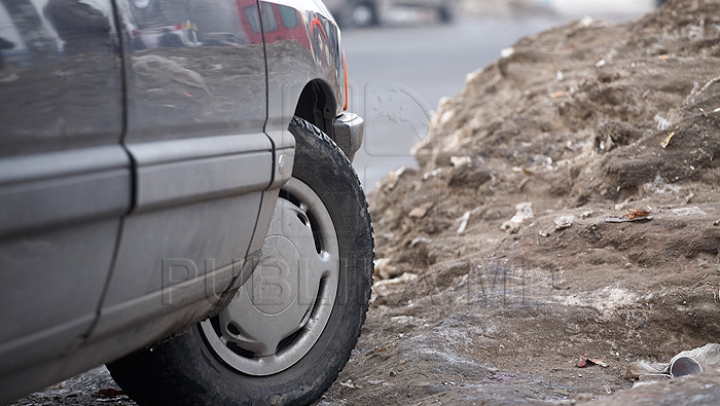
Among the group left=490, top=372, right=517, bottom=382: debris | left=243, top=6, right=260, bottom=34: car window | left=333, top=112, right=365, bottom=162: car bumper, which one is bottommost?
left=490, top=372, right=517, bottom=382: debris

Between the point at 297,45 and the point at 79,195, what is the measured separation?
1.19 m

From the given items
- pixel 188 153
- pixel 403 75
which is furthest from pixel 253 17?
pixel 403 75

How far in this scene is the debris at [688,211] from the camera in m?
3.97

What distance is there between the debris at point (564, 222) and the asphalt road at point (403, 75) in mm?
3295

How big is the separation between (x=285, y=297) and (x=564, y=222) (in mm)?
2015

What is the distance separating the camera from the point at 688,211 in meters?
4.02

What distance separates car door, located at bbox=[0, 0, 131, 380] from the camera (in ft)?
5.48

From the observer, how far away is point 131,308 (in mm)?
2002

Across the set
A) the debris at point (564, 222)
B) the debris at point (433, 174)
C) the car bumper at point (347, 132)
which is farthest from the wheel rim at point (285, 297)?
the debris at point (433, 174)

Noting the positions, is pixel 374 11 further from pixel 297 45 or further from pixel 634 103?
pixel 297 45

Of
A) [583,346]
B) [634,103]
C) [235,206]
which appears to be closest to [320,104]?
[235,206]

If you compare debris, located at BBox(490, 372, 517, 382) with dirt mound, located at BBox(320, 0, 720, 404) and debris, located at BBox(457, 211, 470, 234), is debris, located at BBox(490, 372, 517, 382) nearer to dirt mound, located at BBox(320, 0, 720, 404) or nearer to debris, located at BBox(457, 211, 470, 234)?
dirt mound, located at BBox(320, 0, 720, 404)

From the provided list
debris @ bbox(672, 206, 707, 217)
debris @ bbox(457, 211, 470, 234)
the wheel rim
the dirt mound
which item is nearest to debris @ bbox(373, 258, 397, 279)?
the dirt mound

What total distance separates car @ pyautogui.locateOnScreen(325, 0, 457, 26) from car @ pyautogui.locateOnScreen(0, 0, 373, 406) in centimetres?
1886
